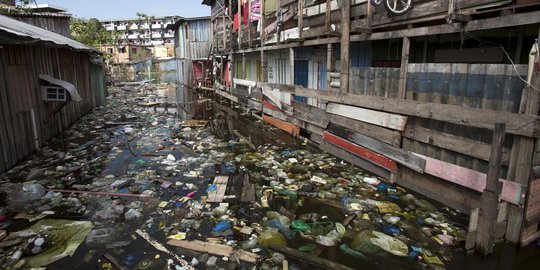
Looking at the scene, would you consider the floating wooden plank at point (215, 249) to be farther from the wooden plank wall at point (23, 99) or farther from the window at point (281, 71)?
the window at point (281, 71)

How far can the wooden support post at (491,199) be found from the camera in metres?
3.68

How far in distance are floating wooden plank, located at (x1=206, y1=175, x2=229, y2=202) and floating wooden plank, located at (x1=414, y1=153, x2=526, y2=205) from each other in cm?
348

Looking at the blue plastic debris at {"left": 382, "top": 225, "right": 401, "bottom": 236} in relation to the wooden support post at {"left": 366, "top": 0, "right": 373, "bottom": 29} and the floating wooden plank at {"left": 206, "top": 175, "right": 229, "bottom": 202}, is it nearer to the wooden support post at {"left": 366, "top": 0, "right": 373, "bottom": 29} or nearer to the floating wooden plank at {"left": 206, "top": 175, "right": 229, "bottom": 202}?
the floating wooden plank at {"left": 206, "top": 175, "right": 229, "bottom": 202}

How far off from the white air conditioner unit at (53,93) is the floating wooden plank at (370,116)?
6.96m

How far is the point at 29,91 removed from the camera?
7.71 metres

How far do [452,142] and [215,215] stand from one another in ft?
12.5

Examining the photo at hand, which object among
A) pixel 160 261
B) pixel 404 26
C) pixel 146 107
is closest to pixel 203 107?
pixel 146 107

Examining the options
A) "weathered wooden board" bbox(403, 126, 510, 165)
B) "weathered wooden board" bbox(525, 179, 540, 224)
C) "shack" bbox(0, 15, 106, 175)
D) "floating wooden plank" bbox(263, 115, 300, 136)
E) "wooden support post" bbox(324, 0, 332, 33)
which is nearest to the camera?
"weathered wooden board" bbox(525, 179, 540, 224)

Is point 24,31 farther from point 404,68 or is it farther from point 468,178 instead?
point 468,178

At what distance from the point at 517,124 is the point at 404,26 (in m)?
2.99

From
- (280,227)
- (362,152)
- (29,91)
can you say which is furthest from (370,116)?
(29,91)

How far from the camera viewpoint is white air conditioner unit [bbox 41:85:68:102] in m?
8.38

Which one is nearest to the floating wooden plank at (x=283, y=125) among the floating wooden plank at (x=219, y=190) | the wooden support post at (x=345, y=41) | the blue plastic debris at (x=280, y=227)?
the wooden support post at (x=345, y=41)

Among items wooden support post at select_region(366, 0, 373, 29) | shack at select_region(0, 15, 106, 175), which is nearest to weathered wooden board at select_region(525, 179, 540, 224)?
wooden support post at select_region(366, 0, 373, 29)
